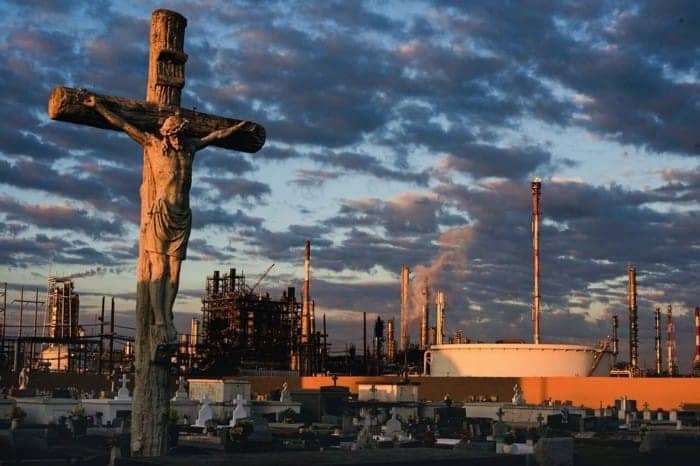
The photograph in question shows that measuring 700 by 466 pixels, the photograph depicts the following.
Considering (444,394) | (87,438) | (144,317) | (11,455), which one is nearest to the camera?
(144,317)

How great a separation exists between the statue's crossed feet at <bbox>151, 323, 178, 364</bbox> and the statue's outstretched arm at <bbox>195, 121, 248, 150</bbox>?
193 cm

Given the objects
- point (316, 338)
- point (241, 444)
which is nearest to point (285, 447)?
point (241, 444)

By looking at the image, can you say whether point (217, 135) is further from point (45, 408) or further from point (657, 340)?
point (657, 340)

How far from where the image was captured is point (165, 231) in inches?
344

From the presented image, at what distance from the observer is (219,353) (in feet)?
269

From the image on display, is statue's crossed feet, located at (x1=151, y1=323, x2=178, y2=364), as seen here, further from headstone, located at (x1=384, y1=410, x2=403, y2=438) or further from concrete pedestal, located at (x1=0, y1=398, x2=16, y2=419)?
concrete pedestal, located at (x1=0, y1=398, x2=16, y2=419)

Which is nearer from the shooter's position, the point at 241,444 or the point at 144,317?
the point at 144,317

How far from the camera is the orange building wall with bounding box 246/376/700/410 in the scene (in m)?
47.7

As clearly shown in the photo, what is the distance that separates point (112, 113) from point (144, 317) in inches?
81.4

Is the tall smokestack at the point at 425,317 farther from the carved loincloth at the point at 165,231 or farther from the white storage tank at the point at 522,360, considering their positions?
the carved loincloth at the point at 165,231

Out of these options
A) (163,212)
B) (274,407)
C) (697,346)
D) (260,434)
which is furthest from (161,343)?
(697,346)

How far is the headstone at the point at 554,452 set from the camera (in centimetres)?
1272

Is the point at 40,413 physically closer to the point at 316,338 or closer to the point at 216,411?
the point at 216,411

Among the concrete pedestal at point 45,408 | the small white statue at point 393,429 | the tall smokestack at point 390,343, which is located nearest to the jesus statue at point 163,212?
the small white statue at point 393,429
